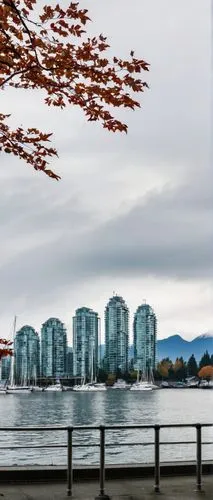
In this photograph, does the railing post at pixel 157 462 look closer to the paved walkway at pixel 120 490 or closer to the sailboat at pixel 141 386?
the paved walkway at pixel 120 490

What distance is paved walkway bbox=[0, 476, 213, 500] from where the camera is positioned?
9797mm

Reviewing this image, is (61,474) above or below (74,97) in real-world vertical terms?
below

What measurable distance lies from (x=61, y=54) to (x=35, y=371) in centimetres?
17896

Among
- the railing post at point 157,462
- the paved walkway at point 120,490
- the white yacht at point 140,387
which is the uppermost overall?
the railing post at point 157,462

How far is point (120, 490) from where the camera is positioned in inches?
404

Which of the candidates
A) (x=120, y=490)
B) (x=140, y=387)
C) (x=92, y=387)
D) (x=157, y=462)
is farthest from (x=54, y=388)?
(x=120, y=490)

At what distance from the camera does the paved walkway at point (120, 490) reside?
32.1 feet

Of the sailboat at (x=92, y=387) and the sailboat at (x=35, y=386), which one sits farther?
the sailboat at (x=35, y=386)

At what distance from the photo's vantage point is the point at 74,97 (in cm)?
941

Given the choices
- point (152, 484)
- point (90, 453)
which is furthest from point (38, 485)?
point (90, 453)

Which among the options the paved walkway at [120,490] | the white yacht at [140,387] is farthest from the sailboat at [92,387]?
the paved walkway at [120,490]

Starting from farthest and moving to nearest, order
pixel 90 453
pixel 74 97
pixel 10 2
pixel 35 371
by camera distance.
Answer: pixel 35 371
pixel 90 453
pixel 74 97
pixel 10 2

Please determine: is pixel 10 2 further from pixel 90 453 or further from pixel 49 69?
pixel 90 453

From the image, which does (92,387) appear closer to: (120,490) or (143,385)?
(143,385)
